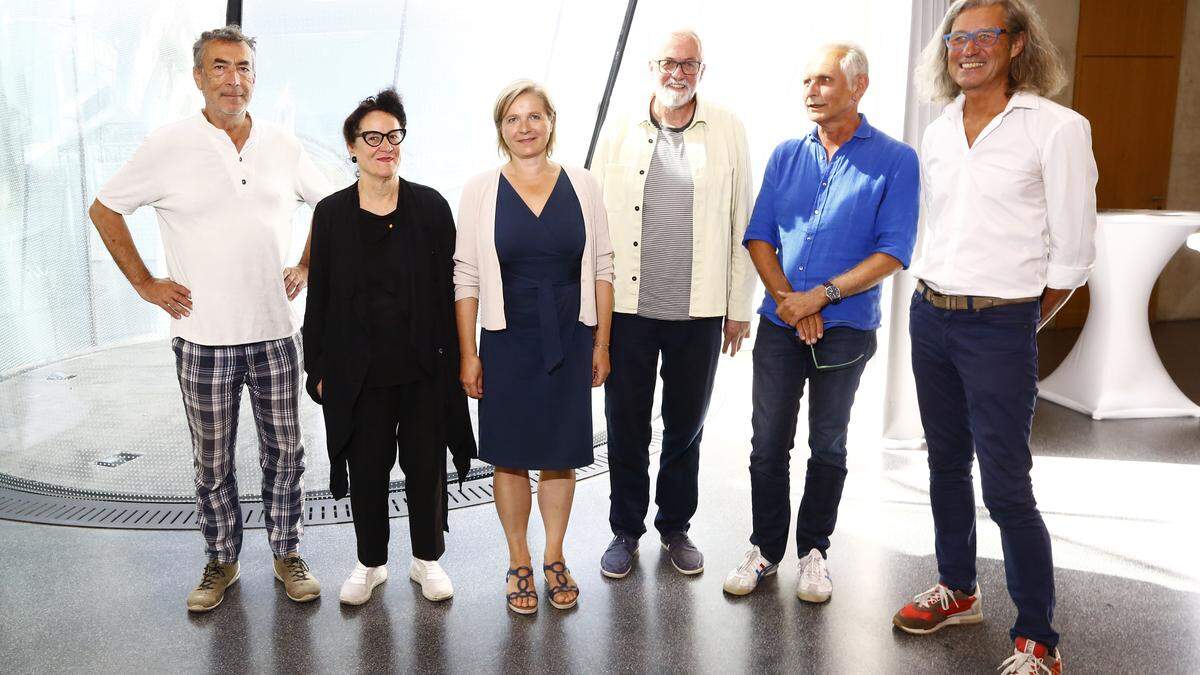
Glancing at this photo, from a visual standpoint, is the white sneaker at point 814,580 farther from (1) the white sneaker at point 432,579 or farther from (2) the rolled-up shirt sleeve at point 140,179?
(2) the rolled-up shirt sleeve at point 140,179

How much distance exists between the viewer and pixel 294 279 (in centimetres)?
289

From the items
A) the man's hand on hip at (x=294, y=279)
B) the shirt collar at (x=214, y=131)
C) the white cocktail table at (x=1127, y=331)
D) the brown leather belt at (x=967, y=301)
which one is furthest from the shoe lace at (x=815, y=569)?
the white cocktail table at (x=1127, y=331)

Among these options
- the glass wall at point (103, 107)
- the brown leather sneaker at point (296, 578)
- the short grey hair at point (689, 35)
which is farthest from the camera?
the glass wall at point (103, 107)

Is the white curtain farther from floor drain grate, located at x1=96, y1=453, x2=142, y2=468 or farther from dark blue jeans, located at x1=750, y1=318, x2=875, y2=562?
floor drain grate, located at x1=96, y1=453, x2=142, y2=468

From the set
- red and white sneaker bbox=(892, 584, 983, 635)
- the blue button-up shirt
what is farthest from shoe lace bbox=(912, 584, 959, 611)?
the blue button-up shirt

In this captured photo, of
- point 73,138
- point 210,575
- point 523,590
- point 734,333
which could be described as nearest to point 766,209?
point 734,333

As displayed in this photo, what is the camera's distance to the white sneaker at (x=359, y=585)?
288cm

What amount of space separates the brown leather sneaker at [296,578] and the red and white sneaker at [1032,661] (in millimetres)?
2009

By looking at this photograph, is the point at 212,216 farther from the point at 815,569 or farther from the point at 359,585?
the point at 815,569

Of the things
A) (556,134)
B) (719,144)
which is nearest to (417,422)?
(556,134)

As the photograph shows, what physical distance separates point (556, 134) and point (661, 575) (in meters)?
1.47

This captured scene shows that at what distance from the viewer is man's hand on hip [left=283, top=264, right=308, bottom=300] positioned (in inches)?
113

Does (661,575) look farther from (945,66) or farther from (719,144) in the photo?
(945,66)

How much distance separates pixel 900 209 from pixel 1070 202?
482mm
